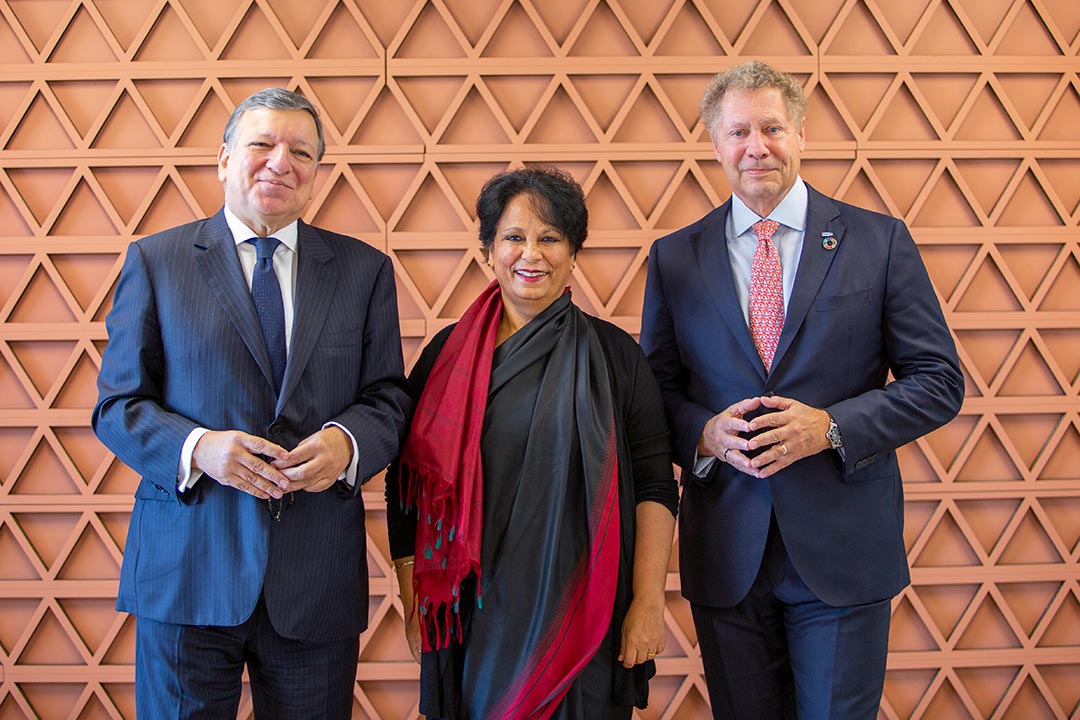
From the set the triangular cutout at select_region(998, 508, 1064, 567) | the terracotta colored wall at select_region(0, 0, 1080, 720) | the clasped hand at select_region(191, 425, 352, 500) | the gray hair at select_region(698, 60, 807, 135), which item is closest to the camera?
the clasped hand at select_region(191, 425, 352, 500)

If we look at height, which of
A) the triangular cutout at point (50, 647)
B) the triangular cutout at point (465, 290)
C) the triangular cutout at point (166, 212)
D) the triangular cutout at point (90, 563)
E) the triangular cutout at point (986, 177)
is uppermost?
the triangular cutout at point (166, 212)

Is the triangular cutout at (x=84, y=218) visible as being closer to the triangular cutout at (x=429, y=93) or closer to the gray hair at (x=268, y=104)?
the triangular cutout at (x=429, y=93)

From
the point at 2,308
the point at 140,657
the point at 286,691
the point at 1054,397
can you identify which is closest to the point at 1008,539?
the point at 1054,397

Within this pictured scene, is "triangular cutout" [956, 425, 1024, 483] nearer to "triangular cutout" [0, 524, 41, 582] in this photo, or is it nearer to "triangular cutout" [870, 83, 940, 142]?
"triangular cutout" [870, 83, 940, 142]

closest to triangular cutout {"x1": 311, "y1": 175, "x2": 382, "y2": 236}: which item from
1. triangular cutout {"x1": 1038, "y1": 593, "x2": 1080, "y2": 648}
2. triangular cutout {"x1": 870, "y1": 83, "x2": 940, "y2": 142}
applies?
triangular cutout {"x1": 870, "y1": 83, "x2": 940, "y2": 142}

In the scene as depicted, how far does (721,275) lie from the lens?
1.36m

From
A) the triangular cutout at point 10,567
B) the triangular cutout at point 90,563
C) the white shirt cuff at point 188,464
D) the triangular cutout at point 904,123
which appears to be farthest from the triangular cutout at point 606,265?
the triangular cutout at point 10,567

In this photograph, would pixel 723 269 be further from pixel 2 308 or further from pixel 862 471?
pixel 2 308

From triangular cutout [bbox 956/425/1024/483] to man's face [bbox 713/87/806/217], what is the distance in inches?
53.1

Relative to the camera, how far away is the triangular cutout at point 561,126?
2.23 m

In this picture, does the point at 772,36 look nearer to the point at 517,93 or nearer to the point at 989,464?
the point at 517,93

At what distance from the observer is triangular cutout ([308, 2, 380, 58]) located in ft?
7.22

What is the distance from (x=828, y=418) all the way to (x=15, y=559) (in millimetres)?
2193

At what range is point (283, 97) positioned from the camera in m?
1.28
